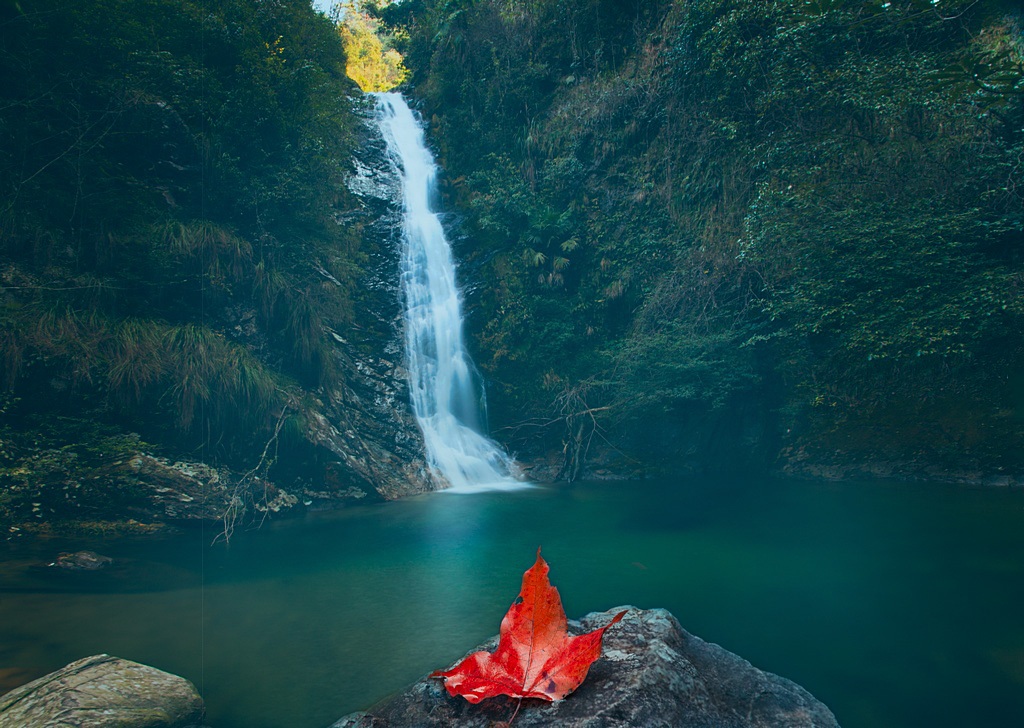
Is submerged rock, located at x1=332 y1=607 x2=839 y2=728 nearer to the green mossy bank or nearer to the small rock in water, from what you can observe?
the small rock in water

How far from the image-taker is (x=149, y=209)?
8359mm

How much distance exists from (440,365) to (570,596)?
24.9 ft

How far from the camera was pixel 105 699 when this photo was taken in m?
2.90

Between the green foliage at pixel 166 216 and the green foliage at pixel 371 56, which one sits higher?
the green foliage at pixel 371 56

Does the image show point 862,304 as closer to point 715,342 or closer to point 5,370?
point 715,342

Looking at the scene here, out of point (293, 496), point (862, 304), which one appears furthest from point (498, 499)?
point (862, 304)

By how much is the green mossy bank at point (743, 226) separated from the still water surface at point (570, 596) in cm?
191

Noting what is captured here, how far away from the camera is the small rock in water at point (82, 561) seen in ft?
18.7

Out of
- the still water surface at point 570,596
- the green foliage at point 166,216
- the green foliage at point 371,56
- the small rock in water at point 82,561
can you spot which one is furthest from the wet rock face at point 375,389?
the green foliage at point 371,56

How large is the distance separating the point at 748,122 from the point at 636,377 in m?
5.07

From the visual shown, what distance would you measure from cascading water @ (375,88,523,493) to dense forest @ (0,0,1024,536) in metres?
0.50

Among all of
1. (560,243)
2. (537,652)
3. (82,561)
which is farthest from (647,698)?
(560,243)

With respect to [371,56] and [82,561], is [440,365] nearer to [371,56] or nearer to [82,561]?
[82,561]

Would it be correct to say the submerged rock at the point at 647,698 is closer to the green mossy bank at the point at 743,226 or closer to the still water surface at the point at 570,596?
the still water surface at the point at 570,596
